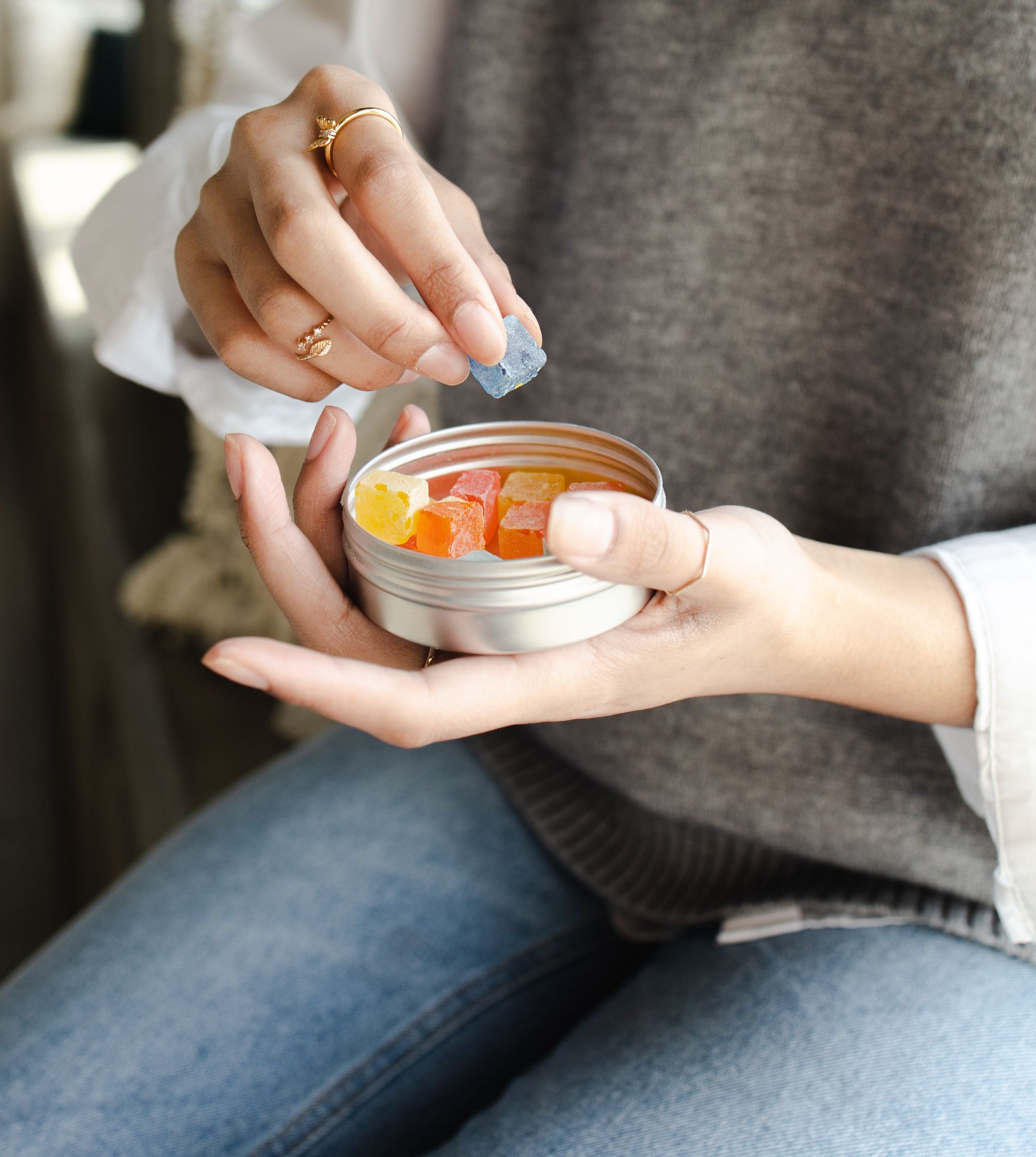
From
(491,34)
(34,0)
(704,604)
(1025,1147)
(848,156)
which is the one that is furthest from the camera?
(34,0)

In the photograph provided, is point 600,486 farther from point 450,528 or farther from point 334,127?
point 334,127

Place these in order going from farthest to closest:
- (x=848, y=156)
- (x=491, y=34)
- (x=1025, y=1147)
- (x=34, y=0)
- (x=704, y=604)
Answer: (x=34, y=0)
(x=491, y=34)
(x=848, y=156)
(x=1025, y=1147)
(x=704, y=604)

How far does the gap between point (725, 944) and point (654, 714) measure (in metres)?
0.21

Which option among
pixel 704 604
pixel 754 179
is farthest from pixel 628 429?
pixel 704 604

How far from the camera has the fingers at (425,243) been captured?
51cm

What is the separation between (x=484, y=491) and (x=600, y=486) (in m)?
0.07

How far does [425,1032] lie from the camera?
2.74 ft

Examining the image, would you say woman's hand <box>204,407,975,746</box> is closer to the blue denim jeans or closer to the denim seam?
the blue denim jeans

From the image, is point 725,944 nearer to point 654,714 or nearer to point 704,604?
point 654,714

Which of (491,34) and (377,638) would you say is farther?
(491,34)

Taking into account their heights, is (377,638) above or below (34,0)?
below

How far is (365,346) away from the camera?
59 centimetres

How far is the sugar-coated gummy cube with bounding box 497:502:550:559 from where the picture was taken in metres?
0.53

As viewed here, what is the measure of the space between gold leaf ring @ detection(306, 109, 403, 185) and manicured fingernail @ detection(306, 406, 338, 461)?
0.15 meters
